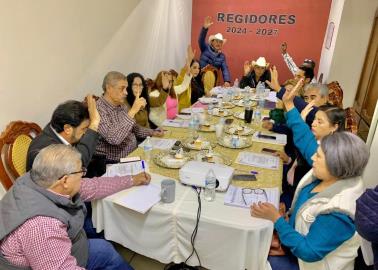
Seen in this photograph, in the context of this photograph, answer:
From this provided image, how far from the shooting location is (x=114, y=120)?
7.57 feet

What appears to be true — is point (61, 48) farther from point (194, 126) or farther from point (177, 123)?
point (194, 126)

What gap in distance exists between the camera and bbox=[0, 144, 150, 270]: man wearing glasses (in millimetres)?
1076

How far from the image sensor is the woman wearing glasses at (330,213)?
1217 mm

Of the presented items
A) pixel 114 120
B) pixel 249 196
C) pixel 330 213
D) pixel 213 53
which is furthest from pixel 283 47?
pixel 330 213

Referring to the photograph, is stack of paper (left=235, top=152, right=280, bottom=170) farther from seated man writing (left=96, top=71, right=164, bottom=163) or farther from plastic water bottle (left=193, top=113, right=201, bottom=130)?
seated man writing (left=96, top=71, right=164, bottom=163)

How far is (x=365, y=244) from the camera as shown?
46.3 inches

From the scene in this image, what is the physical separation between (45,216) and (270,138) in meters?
1.88

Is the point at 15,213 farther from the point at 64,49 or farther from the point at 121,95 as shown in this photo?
the point at 64,49

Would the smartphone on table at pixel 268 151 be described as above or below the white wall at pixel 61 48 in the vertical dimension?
below

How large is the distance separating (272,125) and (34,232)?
2.18m

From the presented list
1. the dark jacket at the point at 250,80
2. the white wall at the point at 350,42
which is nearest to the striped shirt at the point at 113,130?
the dark jacket at the point at 250,80

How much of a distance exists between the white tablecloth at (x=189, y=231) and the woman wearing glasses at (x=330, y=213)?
11 cm

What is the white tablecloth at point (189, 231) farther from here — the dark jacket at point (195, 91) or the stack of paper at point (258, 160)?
the dark jacket at point (195, 91)

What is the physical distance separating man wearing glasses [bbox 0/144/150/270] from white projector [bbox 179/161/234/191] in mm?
570
